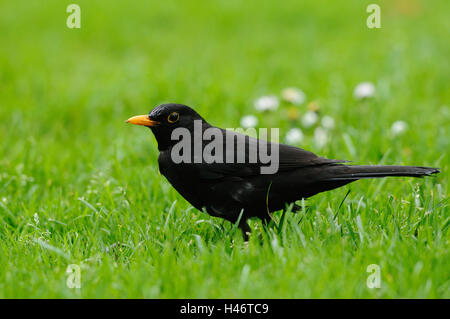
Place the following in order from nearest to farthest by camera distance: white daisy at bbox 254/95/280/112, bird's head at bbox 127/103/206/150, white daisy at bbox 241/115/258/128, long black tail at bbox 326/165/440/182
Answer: long black tail at bbox 326/165/440/182, bird's head at bbox 127/103/206/150, white daisy at bbox 241/115/258/128, white daisy at bbox 254/95/280/112

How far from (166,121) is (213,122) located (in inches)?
100.0

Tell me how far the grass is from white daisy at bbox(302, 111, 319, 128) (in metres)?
0.12

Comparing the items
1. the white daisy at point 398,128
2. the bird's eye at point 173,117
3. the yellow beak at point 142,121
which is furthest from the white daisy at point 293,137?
the yellow beak at point 142,121

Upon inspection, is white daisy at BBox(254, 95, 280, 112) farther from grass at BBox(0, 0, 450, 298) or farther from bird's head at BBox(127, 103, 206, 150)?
bird's head at BBox(127, 103, 206, 150)

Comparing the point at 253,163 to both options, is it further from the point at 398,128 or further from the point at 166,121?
the point at 398,128

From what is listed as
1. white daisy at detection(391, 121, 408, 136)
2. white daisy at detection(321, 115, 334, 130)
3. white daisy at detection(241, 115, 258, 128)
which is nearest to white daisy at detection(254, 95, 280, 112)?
white daisy at detection(241, 115, 258, 128)

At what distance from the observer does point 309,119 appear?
6.16 meters

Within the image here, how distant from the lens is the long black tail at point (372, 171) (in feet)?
11.4

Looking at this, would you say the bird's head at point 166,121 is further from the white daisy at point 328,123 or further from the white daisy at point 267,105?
the white daisy at point 328,123

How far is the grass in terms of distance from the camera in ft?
10.0

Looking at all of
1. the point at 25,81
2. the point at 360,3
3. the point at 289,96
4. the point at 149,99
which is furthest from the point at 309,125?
the point at 360,3

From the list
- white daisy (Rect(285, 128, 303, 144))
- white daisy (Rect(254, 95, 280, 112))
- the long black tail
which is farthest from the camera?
white daisy (Rect(254, 95, 280, 112))

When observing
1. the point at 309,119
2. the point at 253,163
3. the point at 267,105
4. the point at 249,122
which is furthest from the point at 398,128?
the point at 253,163

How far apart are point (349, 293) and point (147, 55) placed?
6.70 meters
